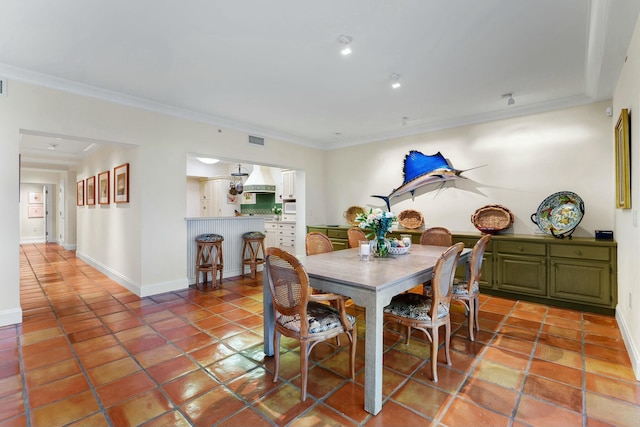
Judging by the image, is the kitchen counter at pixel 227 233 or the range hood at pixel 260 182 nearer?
the kitchen counter at pixel 227 233

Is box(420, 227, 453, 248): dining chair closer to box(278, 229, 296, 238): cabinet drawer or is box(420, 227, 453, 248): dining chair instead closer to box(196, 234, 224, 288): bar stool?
box(196, 234, 224, 288): bar stool

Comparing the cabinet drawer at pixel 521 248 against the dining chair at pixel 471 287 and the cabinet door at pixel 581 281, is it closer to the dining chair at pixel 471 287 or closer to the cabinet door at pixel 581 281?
the cabinet door at pixel 581 281

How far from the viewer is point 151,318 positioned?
10.8ft

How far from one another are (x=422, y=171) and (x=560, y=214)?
6.54 feet

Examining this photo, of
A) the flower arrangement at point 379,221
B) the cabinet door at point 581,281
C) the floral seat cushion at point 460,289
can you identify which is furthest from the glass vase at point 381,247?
the cabinet door at point 581,281

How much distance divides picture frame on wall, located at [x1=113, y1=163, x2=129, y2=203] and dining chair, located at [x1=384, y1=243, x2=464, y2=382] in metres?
3.93

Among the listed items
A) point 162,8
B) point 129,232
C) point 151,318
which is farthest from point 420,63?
point 129,232

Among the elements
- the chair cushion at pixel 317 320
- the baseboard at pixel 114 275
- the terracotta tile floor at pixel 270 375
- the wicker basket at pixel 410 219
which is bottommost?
the terracotta tile floor at pixel 270 375

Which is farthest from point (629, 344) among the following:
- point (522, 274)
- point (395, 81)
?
point (395, 81)

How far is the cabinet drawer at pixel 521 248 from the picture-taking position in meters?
3.75

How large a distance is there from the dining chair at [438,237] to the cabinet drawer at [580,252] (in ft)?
3.79

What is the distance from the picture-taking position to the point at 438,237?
3975 mm

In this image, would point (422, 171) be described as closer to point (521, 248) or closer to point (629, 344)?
point (521, 248)

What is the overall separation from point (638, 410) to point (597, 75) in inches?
116
